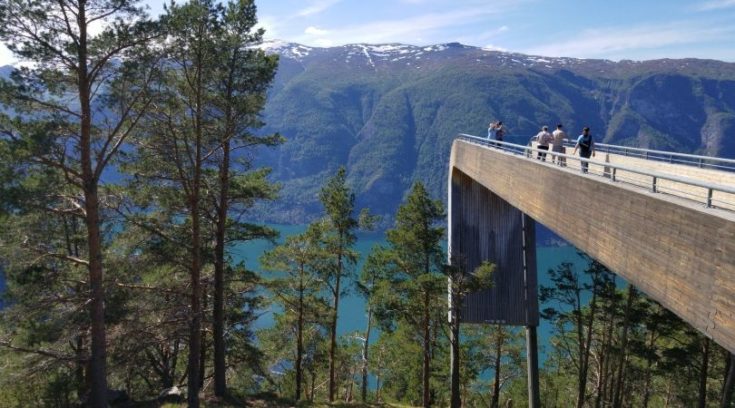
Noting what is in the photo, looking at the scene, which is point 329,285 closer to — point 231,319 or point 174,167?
point 231,319

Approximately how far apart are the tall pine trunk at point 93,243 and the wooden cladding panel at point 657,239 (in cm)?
847

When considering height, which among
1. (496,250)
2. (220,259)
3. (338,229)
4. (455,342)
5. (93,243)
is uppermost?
(93,243)

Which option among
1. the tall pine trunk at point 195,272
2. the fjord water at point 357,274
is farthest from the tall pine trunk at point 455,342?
the tall pine trunk at point 195,272

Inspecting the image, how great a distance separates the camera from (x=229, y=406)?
12320 millimetres

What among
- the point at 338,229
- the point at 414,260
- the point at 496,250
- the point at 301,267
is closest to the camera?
the point at 301,267

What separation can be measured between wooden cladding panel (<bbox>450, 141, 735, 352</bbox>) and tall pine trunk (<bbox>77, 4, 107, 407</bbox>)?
8475mm

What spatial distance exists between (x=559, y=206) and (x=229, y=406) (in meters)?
8.86

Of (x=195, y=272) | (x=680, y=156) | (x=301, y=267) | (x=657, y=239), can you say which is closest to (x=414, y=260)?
(x=301, y=267)

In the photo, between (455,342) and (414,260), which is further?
(414,260)

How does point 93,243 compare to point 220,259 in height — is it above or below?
above

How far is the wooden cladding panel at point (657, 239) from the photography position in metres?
4.82

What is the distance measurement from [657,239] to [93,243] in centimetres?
935

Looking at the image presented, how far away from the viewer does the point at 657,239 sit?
5.88 metres

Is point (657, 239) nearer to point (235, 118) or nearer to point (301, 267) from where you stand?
point (235, 118)
